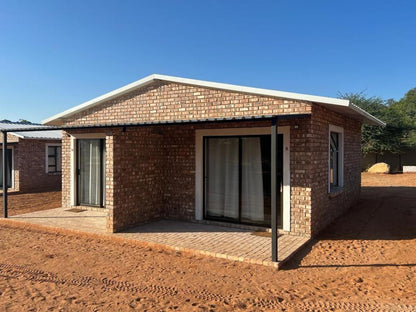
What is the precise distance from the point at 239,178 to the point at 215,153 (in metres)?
0.90

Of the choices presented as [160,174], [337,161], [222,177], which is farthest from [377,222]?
[160,174]

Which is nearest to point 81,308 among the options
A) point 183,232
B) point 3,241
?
point 183,232

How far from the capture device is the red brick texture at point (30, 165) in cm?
1523

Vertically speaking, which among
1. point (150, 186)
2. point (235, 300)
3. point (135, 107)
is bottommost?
point (235, 300)

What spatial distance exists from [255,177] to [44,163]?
41.3 feet

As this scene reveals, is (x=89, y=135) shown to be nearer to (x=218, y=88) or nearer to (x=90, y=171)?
(x=90, y=171)

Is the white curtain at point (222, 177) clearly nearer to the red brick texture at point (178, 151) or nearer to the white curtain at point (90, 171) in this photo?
the red brick texture at point (178, 151)

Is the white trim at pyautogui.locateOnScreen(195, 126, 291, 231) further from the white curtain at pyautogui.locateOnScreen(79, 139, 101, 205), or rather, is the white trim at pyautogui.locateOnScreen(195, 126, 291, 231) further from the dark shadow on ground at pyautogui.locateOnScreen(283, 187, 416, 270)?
the white curtain at pyautogui.locateOnScreen(79, 139, 101, 205)

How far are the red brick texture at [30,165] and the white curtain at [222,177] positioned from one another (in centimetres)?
1090

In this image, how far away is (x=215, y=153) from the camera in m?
8.20

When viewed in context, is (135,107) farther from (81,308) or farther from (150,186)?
(81,308)

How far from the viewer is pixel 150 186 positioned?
835 centimetres

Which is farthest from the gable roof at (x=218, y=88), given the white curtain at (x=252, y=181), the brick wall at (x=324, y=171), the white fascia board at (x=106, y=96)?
the white curtain at (x=252, y=181)

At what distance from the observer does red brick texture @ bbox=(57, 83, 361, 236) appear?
6863 millimetres
